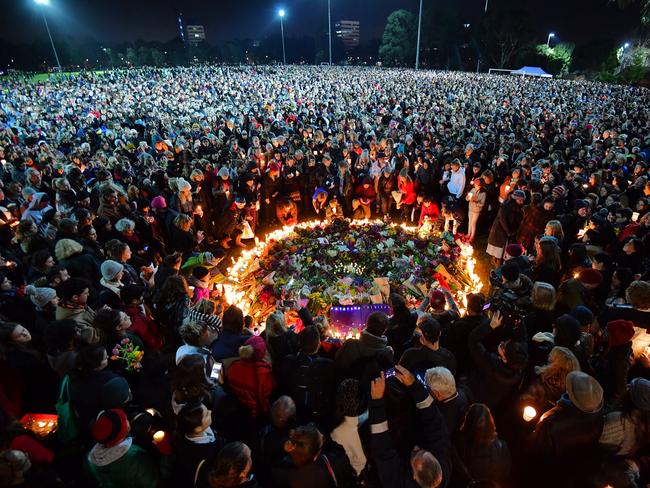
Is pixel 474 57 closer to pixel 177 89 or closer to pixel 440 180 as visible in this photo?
pixel 177 89

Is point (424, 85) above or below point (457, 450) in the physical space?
above

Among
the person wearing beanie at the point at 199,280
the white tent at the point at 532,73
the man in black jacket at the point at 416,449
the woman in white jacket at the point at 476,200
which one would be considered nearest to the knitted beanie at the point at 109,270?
the person wearing beanie at the point at 199,280

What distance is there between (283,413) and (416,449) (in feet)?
3.47

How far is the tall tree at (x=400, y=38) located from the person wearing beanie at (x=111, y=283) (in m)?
87.0

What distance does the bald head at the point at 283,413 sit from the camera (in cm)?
283

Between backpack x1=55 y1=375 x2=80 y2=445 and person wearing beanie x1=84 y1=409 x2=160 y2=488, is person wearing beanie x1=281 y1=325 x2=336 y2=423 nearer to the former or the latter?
person wearing beanie x1=84 y1=409 x2=160 y2=488

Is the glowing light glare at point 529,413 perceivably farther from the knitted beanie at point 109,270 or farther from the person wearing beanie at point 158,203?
the person wearing beanie at point 158,203

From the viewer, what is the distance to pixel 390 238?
7961 millimetres

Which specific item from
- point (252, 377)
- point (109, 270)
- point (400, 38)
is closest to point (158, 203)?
point (109, 270)

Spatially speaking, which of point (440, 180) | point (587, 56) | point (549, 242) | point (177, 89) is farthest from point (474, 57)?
point (549, 242)

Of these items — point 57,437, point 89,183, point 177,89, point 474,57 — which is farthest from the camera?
point 474,57

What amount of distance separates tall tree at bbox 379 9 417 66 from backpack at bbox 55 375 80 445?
3495 inches

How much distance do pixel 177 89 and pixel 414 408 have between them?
32745 mm

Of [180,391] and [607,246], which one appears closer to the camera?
[180,391]
